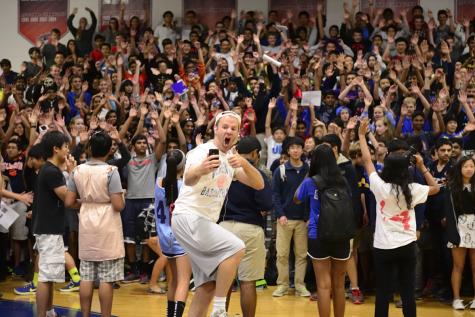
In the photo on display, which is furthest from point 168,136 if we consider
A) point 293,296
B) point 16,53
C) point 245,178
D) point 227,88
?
point 16,53

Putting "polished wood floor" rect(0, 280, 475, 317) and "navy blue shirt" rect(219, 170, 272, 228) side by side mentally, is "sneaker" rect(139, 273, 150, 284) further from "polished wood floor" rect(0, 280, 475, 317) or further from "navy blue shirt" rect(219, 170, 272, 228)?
"navy blue shirt" rect(219, 170, 272, 228)

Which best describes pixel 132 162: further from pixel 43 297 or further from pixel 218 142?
pixel 218 142

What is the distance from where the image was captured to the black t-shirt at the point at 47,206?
750 cm

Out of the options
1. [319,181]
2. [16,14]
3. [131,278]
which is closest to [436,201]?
[319,181]

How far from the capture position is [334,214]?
7324 mm

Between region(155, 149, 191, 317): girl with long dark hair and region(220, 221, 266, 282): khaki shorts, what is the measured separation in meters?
0.50

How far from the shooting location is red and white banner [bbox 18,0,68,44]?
17750mm

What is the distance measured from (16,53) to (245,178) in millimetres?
13146

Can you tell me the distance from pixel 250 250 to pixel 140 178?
12.0 feet

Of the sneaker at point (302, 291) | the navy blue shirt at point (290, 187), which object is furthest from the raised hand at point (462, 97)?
the sneaker at point (302, 291)

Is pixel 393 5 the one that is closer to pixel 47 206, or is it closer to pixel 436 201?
pixel 436 201


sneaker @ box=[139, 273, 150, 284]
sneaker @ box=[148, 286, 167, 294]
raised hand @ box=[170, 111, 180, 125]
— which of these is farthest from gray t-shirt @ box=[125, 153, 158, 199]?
sneaker @ box=[148, 286, 167, 294]

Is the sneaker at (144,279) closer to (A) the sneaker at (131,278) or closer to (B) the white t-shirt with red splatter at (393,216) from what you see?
(A) the sneaker at (131,278)

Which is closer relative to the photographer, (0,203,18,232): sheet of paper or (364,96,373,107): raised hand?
(0,203,18,232): sheet of paper
